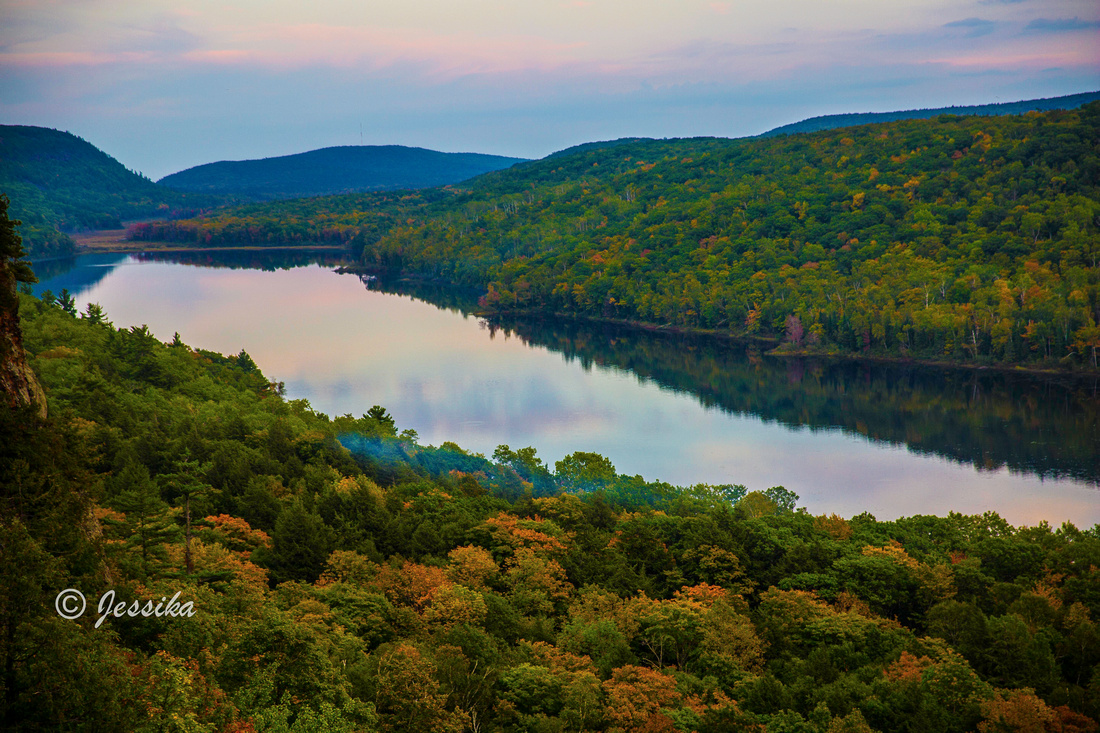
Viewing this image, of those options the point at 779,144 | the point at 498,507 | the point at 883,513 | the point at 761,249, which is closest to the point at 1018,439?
the point at 883,513

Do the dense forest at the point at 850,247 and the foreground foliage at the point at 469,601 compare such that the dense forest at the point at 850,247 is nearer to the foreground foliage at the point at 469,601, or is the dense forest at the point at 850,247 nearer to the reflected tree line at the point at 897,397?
the reflected tree line at the point at 897,397

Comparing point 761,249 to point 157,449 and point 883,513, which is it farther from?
point 157,449

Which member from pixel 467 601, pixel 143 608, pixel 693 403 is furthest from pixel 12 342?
pixel 693 403

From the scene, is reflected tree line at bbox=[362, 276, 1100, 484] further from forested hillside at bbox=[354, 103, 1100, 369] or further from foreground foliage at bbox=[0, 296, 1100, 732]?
foreground foliage at bbox=[0, 296, 1100, 732]

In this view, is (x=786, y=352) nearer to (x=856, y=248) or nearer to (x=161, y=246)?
(x=856, y=248)

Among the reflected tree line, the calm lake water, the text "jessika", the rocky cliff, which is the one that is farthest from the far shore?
the text "jessika"
